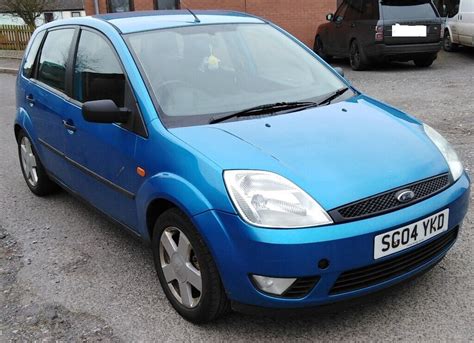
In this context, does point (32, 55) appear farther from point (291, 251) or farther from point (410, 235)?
point (410, 235)

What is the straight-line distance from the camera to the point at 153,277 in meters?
3.50

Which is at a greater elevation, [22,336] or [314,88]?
[314,88]

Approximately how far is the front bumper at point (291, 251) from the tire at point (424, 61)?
1033cm

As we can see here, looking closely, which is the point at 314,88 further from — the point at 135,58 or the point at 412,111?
the point at 412,111

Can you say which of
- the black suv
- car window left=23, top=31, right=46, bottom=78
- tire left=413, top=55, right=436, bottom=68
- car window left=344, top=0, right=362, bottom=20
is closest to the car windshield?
car window left=23, top=31, right=46, bottom=78

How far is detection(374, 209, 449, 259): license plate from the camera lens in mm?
2514

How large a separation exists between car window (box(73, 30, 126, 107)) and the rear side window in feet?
28.6

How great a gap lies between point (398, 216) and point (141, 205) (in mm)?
1420

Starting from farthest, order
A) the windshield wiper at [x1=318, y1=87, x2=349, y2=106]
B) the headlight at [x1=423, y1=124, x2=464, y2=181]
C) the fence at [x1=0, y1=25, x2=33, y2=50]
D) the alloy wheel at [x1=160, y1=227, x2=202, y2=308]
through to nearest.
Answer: the fence at [x1=0, y1=25, x2=33, y2=50] < the windshield wiper at [x1=318, y1=87, x2=349, y2=106] < the headlight at [x1=423, y1=124, x2=464, y2=181] < the alloy wheel at [x1=160, y1=227, x2=202, y2=308]

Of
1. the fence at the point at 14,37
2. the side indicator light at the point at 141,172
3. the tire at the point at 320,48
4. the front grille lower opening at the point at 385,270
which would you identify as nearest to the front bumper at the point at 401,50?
the tire at the point at 320,48

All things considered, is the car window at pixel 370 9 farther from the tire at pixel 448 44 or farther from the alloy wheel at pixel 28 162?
the alloy wheel at pixel 28 162

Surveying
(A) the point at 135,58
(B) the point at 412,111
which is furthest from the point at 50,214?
(B) the point at 412,111

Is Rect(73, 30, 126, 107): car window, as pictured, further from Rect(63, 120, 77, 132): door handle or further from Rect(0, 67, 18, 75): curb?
Rect(0, 67, 18, 75): curb

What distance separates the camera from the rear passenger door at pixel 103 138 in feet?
10.6
